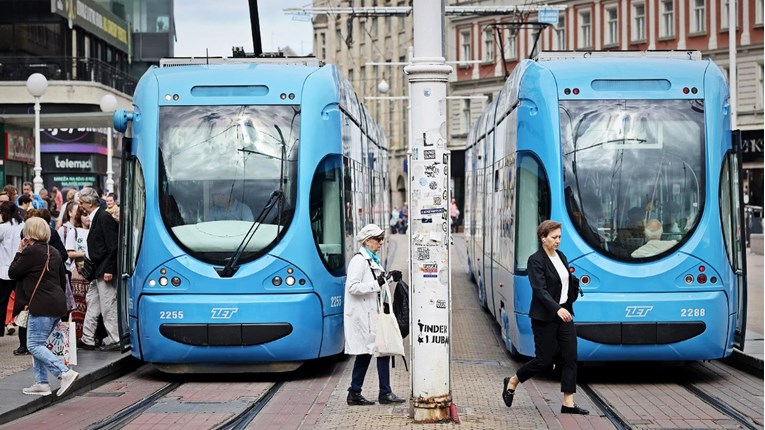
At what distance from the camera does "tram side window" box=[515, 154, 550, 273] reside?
13.9 m

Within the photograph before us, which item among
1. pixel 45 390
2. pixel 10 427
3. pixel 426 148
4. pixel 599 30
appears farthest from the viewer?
pixel 599 30

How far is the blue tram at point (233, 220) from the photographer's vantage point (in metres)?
13.9

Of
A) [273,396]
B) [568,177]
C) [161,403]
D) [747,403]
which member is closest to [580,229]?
[568,177]

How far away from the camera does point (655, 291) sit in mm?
13570

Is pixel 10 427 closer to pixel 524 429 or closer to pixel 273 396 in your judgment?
pixel 273 396

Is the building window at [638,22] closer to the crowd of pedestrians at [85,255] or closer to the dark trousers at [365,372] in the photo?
the crowd of pedestrians at [85,255]

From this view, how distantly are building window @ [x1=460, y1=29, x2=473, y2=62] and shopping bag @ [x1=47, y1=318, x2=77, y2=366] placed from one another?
206 ft

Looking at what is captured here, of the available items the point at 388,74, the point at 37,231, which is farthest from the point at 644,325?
the point at 388,74

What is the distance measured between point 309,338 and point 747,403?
4.16 metres

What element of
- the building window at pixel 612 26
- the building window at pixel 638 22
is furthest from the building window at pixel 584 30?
the building window at pixel 638 22

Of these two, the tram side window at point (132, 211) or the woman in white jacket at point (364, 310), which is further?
the tram side window at point (132, 211)

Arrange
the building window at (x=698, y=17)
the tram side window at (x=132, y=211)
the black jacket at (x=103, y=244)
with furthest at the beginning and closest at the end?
the building window at (x=698, y=17), the black jacket at (x=103, y=244), the tram side window at (x=132, y=211)

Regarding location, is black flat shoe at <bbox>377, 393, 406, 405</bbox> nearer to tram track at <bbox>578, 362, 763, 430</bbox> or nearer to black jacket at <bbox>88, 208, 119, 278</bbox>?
tram track at <bbox>578, 362, 763, 430</bbox>

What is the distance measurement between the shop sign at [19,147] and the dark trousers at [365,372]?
2948cm
